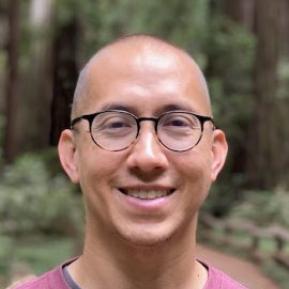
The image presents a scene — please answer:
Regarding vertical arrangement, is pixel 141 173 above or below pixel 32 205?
above

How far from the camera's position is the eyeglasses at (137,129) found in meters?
2.04

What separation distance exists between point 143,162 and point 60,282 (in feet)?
1.35

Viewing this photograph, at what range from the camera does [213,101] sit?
16.9 m

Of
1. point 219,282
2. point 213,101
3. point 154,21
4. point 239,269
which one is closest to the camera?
point 219,282

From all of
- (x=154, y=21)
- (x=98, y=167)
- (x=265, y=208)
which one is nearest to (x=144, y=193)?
(x=98, y=167)

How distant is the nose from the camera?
1.99 metres

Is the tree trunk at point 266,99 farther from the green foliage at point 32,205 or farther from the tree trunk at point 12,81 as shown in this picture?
the tree trunk at point 12,81

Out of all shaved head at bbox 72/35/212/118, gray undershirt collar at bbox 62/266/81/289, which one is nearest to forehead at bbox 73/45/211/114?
shaved head at bbox 72/35/212/118

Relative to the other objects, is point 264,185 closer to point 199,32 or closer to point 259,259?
point 199,32

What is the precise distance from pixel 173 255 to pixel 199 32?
1565 centimetres

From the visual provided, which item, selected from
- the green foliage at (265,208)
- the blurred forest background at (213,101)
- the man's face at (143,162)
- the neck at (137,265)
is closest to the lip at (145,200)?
the man's face at (143,162)

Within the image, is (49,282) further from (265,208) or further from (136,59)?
(265,208)

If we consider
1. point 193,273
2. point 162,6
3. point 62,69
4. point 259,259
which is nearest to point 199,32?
point 162,6

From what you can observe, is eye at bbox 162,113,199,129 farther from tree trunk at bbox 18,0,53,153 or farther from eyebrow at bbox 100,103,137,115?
tree trunk at bbox 18,0,53,153
